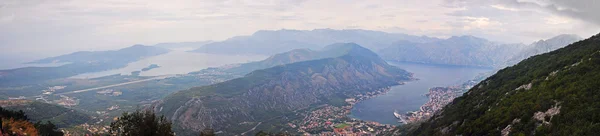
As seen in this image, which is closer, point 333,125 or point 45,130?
point 45,130

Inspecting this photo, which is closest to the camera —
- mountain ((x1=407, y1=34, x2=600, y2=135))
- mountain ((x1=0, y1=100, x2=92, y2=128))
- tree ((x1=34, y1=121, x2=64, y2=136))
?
mountain ((x1=407, y1=34, x2=600, y2=135))

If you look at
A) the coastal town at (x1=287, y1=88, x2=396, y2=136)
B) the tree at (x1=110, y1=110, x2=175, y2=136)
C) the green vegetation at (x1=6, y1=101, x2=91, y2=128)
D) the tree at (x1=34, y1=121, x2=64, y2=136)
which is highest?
the tree at (x1=110, y1=110, x2=175, y2=136)

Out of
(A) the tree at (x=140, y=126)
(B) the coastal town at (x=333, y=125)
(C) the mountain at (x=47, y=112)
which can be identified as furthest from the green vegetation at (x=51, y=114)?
(A) the tree at (x=140, y=126)

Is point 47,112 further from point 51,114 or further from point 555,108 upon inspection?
point 555,108

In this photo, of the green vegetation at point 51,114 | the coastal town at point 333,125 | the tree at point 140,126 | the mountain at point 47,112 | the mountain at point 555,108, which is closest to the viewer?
the mountain at point 555,108

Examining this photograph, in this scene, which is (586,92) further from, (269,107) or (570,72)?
(269,107)

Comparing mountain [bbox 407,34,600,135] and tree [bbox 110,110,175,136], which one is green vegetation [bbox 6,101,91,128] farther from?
mountain [bbox 407,34,600,135]

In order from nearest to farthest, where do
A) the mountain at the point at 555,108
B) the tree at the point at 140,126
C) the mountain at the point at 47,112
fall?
the mountain at the point at 555,108 < the tree at the point at 140,126 < the mountain at the point at 47,112

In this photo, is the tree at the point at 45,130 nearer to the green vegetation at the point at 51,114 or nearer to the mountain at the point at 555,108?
the mountain at the point at 555,108

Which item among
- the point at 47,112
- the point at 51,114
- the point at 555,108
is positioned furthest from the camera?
the point at 47,112

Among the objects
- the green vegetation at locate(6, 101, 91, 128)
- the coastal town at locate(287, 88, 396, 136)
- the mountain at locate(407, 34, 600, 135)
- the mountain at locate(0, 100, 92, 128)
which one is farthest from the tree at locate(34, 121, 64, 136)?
the coastal town at locate(287, 88, 396, 136)

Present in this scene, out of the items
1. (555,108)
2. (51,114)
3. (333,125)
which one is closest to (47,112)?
(51,114)
